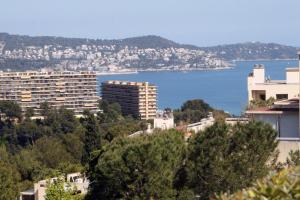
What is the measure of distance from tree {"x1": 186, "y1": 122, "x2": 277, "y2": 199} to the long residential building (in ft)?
302

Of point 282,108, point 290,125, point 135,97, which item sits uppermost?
point 282,108

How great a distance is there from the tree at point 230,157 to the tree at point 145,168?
23.2 inches

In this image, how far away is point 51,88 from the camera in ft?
352

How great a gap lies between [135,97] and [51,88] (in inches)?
681

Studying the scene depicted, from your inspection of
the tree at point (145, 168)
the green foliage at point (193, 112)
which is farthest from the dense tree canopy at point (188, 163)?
the green foliage at point (193, 112)

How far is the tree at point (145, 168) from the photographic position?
1250 cm

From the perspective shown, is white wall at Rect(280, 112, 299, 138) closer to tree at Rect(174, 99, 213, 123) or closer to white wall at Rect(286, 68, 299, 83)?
white wall at Rect(286, 68, 299, 83)

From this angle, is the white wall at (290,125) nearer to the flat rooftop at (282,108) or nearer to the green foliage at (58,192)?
the flat rooftop at (282,108)

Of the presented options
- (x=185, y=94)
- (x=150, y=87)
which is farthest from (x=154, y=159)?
(x=185, y=94)

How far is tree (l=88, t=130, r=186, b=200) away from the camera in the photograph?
1250cm

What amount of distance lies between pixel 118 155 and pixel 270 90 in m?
8.34

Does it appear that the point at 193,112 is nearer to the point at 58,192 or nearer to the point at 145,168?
the point at 58,192

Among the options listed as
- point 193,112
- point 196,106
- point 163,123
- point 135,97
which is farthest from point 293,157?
point 135,97

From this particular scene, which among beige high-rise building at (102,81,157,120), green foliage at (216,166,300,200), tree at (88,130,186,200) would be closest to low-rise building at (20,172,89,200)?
tree at (88,130,186,200)
